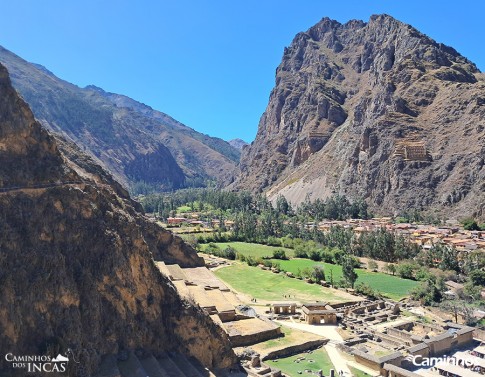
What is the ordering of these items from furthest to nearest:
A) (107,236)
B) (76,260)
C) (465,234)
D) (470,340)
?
(465,234)
(470,340)
(107,236)
(76,260)

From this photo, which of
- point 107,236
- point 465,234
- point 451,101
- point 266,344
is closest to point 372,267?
point 465,234

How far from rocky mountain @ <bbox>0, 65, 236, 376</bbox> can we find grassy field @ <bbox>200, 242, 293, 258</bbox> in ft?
231

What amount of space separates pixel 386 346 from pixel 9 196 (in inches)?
1608

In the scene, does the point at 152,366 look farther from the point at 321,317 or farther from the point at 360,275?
the point at 360,275

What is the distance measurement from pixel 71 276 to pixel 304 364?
2511 cm

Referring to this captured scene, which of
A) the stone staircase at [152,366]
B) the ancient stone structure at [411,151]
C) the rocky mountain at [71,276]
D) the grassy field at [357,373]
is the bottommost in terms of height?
the grassy field at [357,373]

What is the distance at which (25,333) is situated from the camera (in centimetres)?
2805

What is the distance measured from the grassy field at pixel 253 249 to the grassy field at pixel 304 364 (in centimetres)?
5905

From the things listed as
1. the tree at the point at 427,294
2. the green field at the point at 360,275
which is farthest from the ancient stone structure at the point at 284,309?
the tree at the point at 427,294

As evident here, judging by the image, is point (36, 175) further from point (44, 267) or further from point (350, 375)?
point (350, 375)

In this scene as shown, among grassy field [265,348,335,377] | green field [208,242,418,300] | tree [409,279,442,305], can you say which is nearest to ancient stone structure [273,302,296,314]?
grassy field [265,348,335,377]

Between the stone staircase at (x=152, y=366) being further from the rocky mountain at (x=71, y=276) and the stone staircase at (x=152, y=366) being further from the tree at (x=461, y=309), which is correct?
the tree at (x=461, y=309)

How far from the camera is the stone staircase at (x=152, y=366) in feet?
98.9

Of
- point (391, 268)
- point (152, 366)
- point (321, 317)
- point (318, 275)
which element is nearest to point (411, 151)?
point (391, 268)
